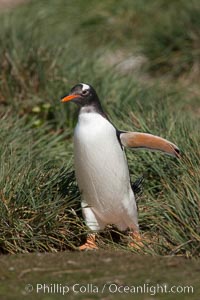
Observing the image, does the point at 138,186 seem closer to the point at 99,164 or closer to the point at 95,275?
the point at 99,164

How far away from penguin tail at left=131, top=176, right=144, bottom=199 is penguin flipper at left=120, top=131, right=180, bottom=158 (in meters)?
0.48

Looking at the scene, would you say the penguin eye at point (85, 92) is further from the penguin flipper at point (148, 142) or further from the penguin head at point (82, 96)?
the penguin flipper at point (148, 142)

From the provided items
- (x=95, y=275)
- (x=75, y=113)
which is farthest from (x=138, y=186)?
(x=75, y=113)

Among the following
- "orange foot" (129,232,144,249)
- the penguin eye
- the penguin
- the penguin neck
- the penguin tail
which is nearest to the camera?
"orange foot" (129,232,144,249)

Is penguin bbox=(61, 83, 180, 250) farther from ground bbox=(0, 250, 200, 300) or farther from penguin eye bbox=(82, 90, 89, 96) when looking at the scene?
ground bbox=(0, 250, 200, 300)

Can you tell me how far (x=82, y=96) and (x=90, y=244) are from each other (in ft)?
3.17

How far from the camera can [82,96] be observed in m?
6.61

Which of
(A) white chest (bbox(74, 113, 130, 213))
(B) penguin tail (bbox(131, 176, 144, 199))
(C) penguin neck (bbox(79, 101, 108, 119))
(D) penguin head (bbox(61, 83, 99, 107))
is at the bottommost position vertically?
(B) penguin tail (bbox(131, 176, 144, 199))

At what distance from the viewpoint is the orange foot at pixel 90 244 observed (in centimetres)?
633

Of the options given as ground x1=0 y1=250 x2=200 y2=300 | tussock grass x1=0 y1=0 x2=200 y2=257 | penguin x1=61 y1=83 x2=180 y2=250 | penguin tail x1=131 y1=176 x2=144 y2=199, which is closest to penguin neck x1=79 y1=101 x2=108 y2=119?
penguin x1=61 y1=83 x2=180 y2=250

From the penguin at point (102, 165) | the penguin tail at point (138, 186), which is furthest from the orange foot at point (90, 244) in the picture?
the penguin tail at point (138, 186)

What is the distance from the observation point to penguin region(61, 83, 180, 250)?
251 inches

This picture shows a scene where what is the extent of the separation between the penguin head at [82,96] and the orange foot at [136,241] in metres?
0.91

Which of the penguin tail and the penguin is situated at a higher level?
the penguin
